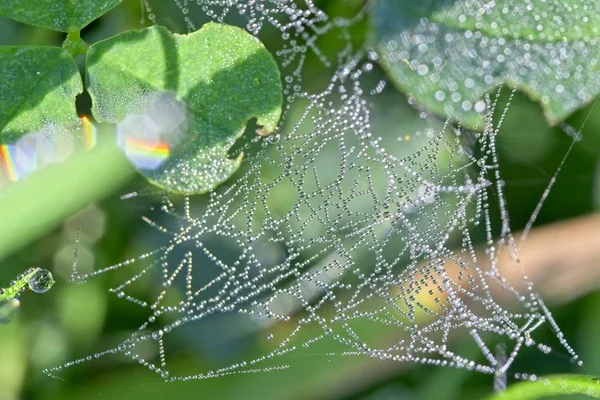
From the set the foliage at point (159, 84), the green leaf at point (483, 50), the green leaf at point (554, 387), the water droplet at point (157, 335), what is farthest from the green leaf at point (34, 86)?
the green leaf at point (554, 387)

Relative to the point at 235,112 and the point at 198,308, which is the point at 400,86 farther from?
the point at 198,308

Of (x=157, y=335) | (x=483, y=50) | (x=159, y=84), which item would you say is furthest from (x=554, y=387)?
(x=159, y=84)

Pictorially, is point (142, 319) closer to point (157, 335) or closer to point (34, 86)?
point (157, 335)

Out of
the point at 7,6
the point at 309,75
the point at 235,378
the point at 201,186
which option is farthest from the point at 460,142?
the point at 7,6

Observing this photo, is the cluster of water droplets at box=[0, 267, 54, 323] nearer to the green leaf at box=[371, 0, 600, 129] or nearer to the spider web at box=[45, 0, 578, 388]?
the spider web at box=[45, 0, 578, 388]

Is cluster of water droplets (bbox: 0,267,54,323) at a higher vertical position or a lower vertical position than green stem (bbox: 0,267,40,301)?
lower

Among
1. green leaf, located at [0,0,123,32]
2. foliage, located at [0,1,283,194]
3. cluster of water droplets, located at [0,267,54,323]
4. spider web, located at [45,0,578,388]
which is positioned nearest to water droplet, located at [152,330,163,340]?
spider web, located at [45,0,578,388]
